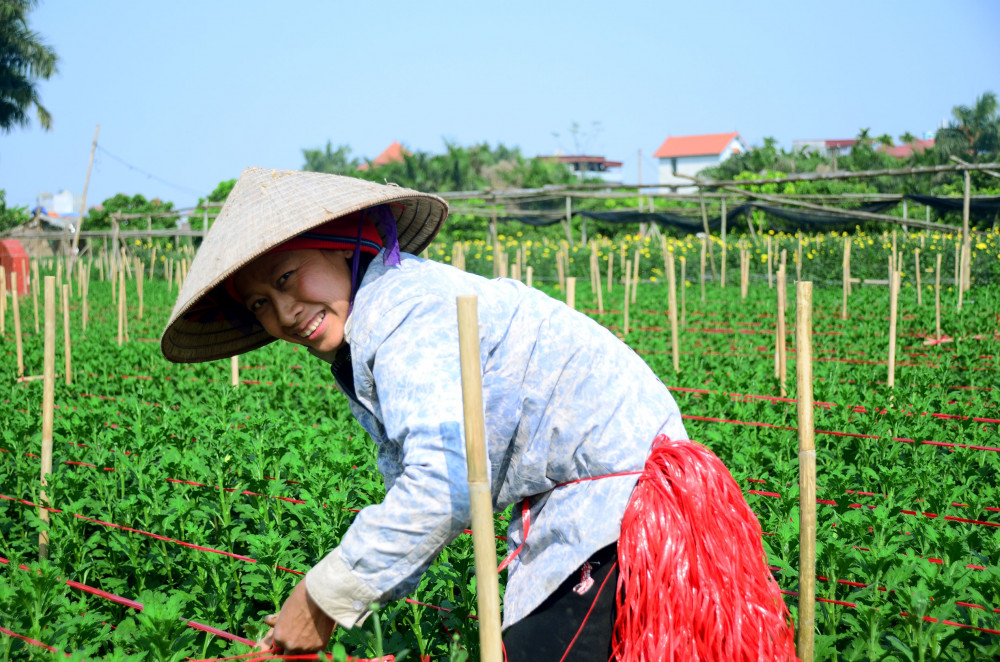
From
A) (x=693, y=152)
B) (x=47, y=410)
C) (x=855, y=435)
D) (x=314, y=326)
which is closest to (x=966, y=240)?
(x=855, y=435)

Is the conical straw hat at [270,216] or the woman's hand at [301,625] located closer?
the woman's hand at [301,625]

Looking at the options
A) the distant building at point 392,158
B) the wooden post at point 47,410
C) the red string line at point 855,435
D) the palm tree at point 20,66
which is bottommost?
the red string line at point 855,435

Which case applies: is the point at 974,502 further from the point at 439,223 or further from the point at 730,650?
the point at 439,223

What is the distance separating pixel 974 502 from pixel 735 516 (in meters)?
2.56

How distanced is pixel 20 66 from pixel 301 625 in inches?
1489

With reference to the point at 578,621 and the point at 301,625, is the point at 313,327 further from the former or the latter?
the point at 578,621

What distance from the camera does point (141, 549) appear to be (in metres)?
3.92

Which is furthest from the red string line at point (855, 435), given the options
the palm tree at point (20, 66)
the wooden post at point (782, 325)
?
the palm tree at point (20, 66)

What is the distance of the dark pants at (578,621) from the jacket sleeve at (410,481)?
0.33 metres

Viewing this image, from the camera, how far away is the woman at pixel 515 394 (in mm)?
1516

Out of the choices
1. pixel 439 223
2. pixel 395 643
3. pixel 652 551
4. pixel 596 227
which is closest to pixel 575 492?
pixel 652 551

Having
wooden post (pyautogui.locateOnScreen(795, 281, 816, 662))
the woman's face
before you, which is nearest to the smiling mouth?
the woman's face

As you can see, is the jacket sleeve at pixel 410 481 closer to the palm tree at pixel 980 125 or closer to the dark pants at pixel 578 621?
the dark pants at pixel 578 621

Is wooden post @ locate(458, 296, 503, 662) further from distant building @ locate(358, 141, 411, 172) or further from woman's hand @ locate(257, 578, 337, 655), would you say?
distant building @ locate(358, 141, 411, 172)
